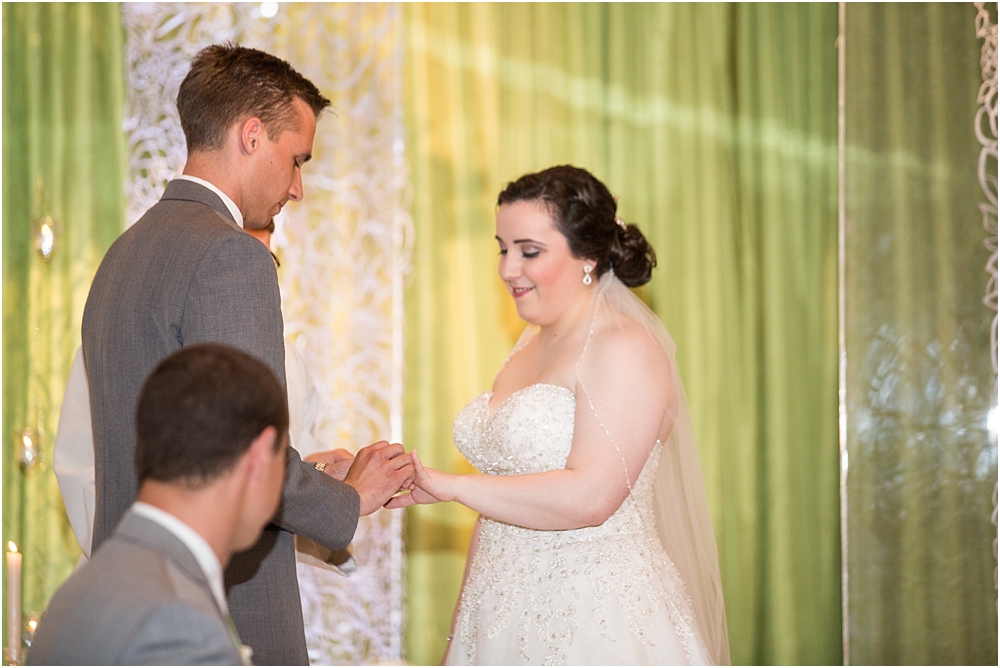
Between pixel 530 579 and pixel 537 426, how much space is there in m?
0.44

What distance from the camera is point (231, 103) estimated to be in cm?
224

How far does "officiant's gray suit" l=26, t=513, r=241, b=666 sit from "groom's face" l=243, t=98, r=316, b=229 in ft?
3.46

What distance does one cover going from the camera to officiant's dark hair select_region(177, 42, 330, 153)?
2.24m

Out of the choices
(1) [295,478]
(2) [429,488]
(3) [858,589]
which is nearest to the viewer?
(1) [295,478]

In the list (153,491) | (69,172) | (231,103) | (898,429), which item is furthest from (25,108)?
(898,429)

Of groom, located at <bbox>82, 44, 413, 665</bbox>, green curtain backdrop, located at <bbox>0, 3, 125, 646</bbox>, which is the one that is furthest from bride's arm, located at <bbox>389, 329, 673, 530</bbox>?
green curtain backdrop, located at <bbox>0, 3, 125, 646</bbox>

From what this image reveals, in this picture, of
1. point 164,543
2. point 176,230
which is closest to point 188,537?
point 164,543

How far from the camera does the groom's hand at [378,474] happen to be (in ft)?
7.77

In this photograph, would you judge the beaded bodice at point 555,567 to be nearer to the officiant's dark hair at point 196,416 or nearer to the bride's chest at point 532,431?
the bride's chest at point 532,431

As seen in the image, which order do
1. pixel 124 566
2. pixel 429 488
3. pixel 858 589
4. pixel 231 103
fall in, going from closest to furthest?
pixel 124 566 → pixel 231 103 → pixel 429 488 → pixel 858 589

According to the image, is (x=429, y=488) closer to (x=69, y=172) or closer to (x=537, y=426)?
(x=537, y=426)

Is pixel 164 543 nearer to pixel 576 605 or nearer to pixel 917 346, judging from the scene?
pixel 576 605

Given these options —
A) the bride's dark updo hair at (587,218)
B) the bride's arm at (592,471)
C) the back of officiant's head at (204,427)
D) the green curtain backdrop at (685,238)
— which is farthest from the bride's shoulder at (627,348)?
the green curtain backdrop at (685,238)

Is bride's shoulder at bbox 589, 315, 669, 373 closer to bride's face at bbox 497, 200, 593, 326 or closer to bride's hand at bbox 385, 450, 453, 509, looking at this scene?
bride's face at bbox 497, 200, 593, 326
